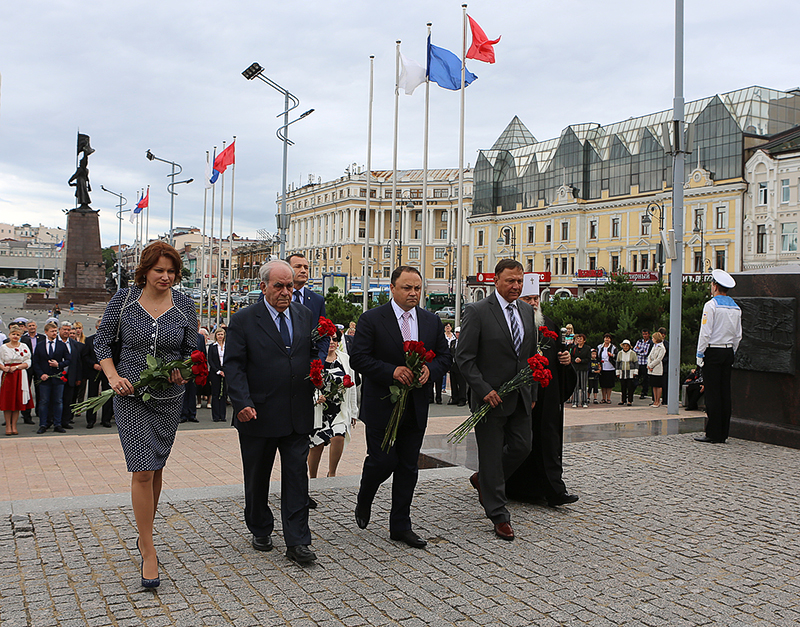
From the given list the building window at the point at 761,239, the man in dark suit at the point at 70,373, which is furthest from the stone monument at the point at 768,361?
the building window at the point at 761,239

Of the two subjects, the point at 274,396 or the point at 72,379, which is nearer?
the point at 274,396

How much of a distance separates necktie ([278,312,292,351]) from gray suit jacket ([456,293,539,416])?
4.13 feet

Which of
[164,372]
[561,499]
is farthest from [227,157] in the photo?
[164,372]

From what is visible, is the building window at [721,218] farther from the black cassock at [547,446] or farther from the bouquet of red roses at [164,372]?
the bouquet of red roses at [164,372]

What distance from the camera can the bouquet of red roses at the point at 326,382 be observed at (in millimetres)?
4777

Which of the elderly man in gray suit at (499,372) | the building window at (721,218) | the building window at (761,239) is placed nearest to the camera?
the elderly man in gray suit at (499,372)

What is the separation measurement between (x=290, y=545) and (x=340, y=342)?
3.04m

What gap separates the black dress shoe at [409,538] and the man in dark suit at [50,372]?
352 inches

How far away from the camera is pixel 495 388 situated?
5.47 metres

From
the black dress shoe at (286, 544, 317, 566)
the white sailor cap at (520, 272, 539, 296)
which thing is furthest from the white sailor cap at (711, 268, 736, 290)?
the black dress shoe at (286, 544, 317, 566)

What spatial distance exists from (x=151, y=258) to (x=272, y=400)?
1.14 metres

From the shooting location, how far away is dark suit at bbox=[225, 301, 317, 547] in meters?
4.74

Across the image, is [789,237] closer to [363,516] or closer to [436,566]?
[363,516]

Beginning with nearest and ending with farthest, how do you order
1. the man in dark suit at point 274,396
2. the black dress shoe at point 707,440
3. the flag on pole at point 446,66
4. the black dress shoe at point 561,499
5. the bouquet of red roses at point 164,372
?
the bouquet of red roses at point 164,372, the man in dark suit at point 274,396, the black dress shoe at point 561,499, the black dress shoe at point 707,440, the flag on pole at point 446,66
